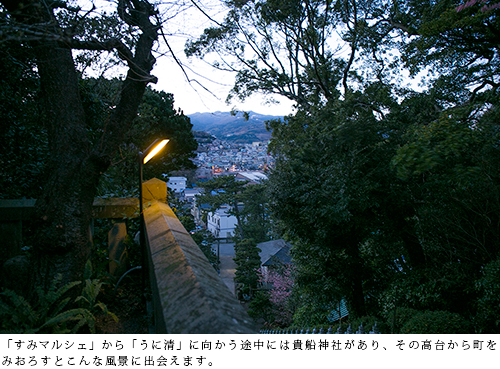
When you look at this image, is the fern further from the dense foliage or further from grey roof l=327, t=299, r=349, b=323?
grey roof l=327, t=299, r=349, b=323

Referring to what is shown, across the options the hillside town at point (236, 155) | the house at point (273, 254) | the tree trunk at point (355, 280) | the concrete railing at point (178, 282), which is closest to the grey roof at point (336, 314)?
the tree trunk at point (355, 280)

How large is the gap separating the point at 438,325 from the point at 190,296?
5075 millimetres

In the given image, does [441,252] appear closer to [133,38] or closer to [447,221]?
[447,221]

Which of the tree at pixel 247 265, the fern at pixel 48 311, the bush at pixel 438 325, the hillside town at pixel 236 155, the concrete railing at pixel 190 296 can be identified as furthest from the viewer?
the hillside town at pixel 236 155

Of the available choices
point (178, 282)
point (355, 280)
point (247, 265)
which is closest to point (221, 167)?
point (247, 265)

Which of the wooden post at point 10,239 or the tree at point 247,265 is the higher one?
the wooden post at point 10,239

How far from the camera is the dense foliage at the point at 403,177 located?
17.6ft

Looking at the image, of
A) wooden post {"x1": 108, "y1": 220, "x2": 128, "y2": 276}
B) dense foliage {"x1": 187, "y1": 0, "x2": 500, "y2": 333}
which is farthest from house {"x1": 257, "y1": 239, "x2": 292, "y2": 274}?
wooden post {"x1": 108, "y1": 220, "x2": 128, "y2": 276}

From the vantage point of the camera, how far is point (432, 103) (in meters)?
7.80

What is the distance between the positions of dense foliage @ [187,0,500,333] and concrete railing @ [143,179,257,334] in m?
3.49

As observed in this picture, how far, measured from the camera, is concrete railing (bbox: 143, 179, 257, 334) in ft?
3.90

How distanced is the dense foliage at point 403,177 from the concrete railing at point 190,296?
3.49 metres

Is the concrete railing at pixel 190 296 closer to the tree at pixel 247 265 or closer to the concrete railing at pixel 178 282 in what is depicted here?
the concrete railing at pixel 178 282

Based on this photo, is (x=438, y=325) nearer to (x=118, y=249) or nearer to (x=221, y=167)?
(x=118, y=249)
